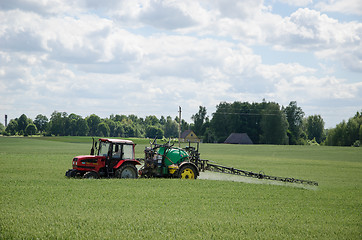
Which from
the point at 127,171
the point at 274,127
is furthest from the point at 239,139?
the point at 127,171

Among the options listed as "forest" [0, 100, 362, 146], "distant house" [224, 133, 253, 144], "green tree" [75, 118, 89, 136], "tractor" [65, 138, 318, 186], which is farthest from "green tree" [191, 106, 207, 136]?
"tractor" [65, 138, 318, 186]

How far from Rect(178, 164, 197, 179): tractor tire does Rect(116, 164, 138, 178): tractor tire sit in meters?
2.65

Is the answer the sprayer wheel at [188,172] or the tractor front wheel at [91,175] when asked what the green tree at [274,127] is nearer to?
the sprayer wheel at [188,172]

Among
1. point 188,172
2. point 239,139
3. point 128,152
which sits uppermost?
point 239,139

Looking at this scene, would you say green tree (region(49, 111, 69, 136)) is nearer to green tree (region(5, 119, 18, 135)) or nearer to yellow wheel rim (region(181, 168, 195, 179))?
green tree (region(5, 119, 18, 135))

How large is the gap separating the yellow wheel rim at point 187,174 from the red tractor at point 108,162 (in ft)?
8.88

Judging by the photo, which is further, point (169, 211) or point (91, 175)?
point (91, 175)

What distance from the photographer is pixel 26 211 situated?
44.7 ft

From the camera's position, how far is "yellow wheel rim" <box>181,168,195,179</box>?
2402 centimetres

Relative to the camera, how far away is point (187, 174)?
24.1 metres

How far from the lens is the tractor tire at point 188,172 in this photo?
24.0 m

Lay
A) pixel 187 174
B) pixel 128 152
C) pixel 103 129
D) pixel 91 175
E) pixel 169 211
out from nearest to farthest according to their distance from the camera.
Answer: pixel 169 211 → pixel 91 175 → pixel 128 152 → pixel 187 174 → pixel 103 129

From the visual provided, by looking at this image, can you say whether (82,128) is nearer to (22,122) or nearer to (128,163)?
(22,122)

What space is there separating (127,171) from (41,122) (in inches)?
5218
